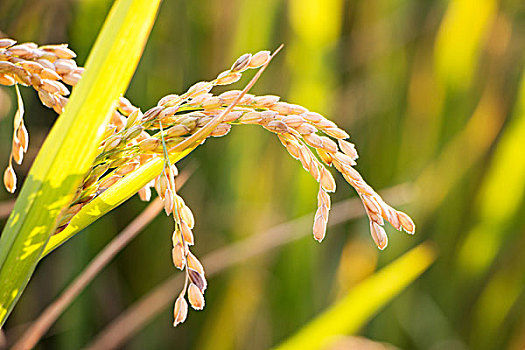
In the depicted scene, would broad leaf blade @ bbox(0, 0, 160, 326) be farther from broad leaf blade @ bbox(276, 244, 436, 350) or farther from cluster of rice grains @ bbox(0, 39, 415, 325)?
broad leaf blade @ bbox(276, 244, 436, 350)

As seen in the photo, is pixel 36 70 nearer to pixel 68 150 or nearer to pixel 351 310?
pixel 68 150

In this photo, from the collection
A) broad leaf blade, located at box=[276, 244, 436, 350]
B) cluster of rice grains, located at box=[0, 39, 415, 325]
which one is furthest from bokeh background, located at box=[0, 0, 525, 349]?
cluster of rice grains, located at box=[0, 39, 415, 325]

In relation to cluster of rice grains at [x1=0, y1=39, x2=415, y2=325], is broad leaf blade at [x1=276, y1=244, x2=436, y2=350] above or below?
below

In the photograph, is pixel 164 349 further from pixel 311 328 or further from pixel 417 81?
pixel 417 81

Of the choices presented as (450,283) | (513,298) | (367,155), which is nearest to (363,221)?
(367,155)

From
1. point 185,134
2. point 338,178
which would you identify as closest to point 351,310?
point 338,178

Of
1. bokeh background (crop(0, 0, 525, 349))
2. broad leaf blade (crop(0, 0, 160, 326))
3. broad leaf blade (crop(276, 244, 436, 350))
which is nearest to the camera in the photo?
broad leaf blade (crop(0, 0, 160, 326))
